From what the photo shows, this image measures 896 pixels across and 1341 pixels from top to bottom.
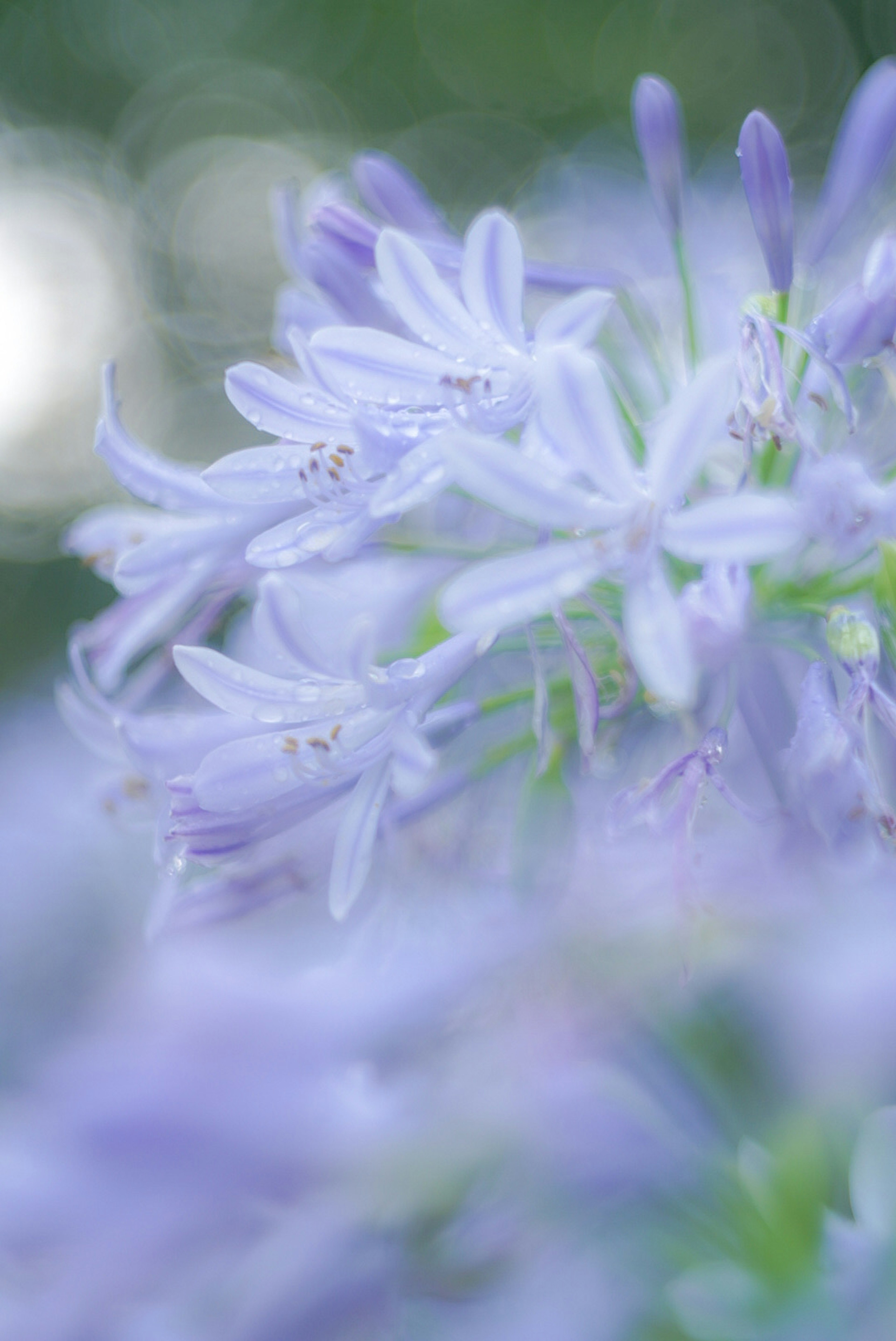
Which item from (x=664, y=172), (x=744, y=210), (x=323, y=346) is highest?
(x=744, y=210)

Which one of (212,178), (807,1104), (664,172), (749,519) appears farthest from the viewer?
(212,178)

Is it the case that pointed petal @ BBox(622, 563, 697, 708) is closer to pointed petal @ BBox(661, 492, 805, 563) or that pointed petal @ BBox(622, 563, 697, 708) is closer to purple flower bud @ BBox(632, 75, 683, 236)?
pointed petal @ BBox(661, 492, 805, 563)

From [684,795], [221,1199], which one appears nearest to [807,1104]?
[684,795]

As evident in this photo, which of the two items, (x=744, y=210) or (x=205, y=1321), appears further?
(x=744, y=210)

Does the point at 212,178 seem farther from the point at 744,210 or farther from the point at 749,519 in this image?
the point at 749,519

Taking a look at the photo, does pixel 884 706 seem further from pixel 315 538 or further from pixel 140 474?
pixel 140 474

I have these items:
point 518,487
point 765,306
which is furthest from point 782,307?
point 518,487

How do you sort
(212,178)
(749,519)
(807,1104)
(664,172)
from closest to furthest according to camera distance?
1. (749,519)
2. (807,1104)
3. (664,172)
4. (212,178)

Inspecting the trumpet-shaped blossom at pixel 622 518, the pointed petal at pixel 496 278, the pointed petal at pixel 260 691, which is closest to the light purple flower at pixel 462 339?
the pointed petal at pixel 496 278
